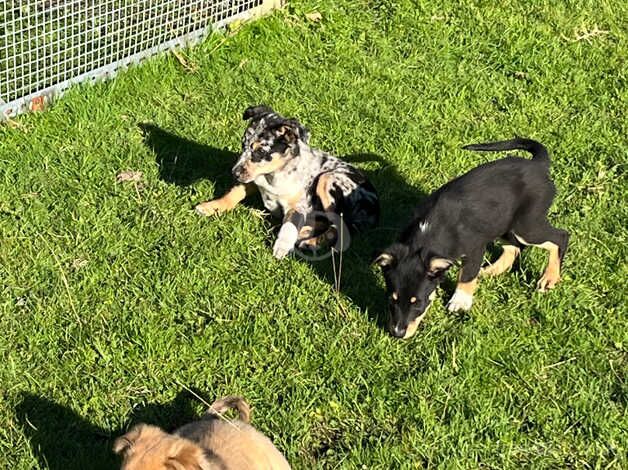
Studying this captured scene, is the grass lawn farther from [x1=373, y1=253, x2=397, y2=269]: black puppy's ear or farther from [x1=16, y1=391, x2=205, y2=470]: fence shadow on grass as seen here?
[x1=373, y1=253, x2=397, y2=269]: black puppy's ear

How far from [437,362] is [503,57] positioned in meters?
4.22

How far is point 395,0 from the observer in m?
9.03

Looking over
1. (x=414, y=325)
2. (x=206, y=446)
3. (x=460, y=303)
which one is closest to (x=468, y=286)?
(x=460, y=303)

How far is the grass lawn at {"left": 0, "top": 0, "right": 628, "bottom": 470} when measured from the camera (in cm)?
492

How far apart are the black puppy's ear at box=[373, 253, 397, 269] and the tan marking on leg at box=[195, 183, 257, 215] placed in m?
1.56

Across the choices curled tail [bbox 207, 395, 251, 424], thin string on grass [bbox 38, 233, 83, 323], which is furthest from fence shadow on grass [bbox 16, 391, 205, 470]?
thin string on grass [bbox 38, 233, 83, 323]

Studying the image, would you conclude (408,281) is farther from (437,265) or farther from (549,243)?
(549,243)

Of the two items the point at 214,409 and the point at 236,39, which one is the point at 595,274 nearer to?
the point at 214,409

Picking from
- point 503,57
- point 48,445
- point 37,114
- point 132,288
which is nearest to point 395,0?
point 503,57

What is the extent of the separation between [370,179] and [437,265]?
5.99 feet

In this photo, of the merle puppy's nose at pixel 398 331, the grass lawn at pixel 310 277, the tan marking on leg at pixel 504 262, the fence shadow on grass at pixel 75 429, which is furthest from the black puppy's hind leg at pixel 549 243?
the fence shadow on grass at pixel 75 429

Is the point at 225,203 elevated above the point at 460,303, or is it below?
below

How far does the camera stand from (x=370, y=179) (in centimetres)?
684

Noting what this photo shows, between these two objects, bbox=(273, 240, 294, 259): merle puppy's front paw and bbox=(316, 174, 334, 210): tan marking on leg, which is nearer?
bbox=(273, 240, 294, 259): merle puppy's front paw
